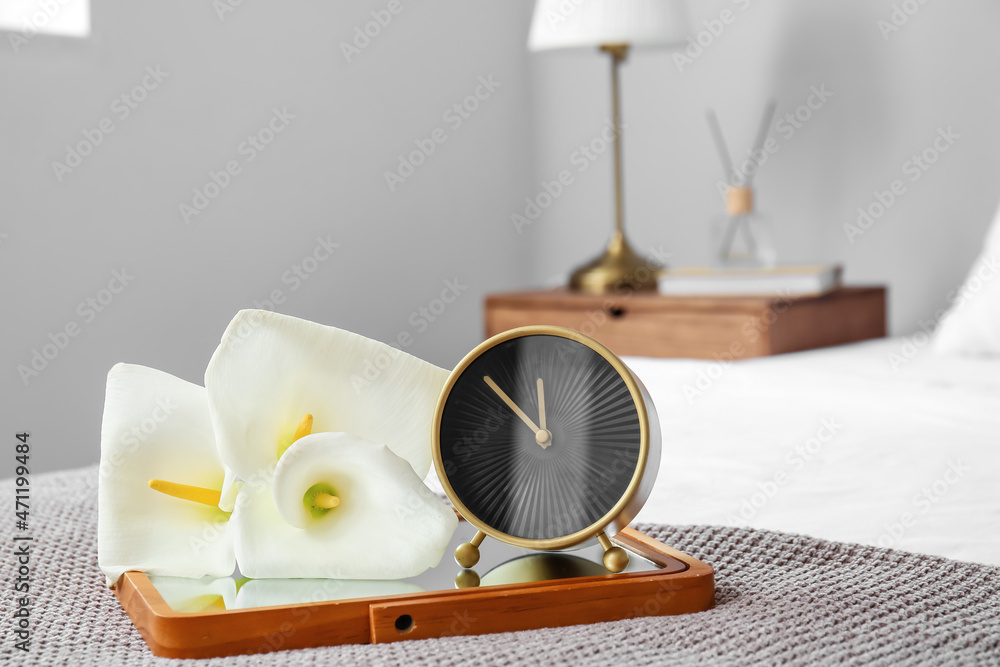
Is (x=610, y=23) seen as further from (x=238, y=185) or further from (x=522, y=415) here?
(x=522, y=415)

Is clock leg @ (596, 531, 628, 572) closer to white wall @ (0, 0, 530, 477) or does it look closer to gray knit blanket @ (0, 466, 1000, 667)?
gray knit blanket @ (0, 466, 1000, 667)

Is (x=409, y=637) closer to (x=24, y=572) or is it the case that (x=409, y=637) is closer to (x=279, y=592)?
(x=279, y=592)

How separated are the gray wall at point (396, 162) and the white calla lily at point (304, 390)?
6.22 ft

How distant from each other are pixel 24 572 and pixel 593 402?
1.29 feet

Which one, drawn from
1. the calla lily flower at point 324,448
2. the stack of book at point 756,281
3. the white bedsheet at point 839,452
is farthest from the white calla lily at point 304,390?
the stack of book at point 756,281

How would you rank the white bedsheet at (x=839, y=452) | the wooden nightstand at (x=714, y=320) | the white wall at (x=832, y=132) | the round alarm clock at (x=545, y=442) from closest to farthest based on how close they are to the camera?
the round alarm clock at (x=545, y=442) → the white bedsheet at (x=839, y=452) → the wooden nightstand at (x=714, y=320) → the white wall at (x=832, y=132)

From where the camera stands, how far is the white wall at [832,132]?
2193 mm

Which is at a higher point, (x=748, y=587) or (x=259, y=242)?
(x=259, y=242)

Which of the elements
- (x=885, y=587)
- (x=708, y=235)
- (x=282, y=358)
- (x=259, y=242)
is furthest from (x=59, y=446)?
(x=885, y=587)

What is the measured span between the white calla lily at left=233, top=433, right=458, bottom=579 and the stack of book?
5.11ft

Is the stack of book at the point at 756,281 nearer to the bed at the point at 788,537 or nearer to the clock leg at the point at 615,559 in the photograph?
the bed at the point at 788,537

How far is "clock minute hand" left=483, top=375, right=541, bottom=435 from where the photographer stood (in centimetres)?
63

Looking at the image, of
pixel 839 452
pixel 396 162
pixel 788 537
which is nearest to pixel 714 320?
pixel 839 452

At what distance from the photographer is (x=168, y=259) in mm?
2521
